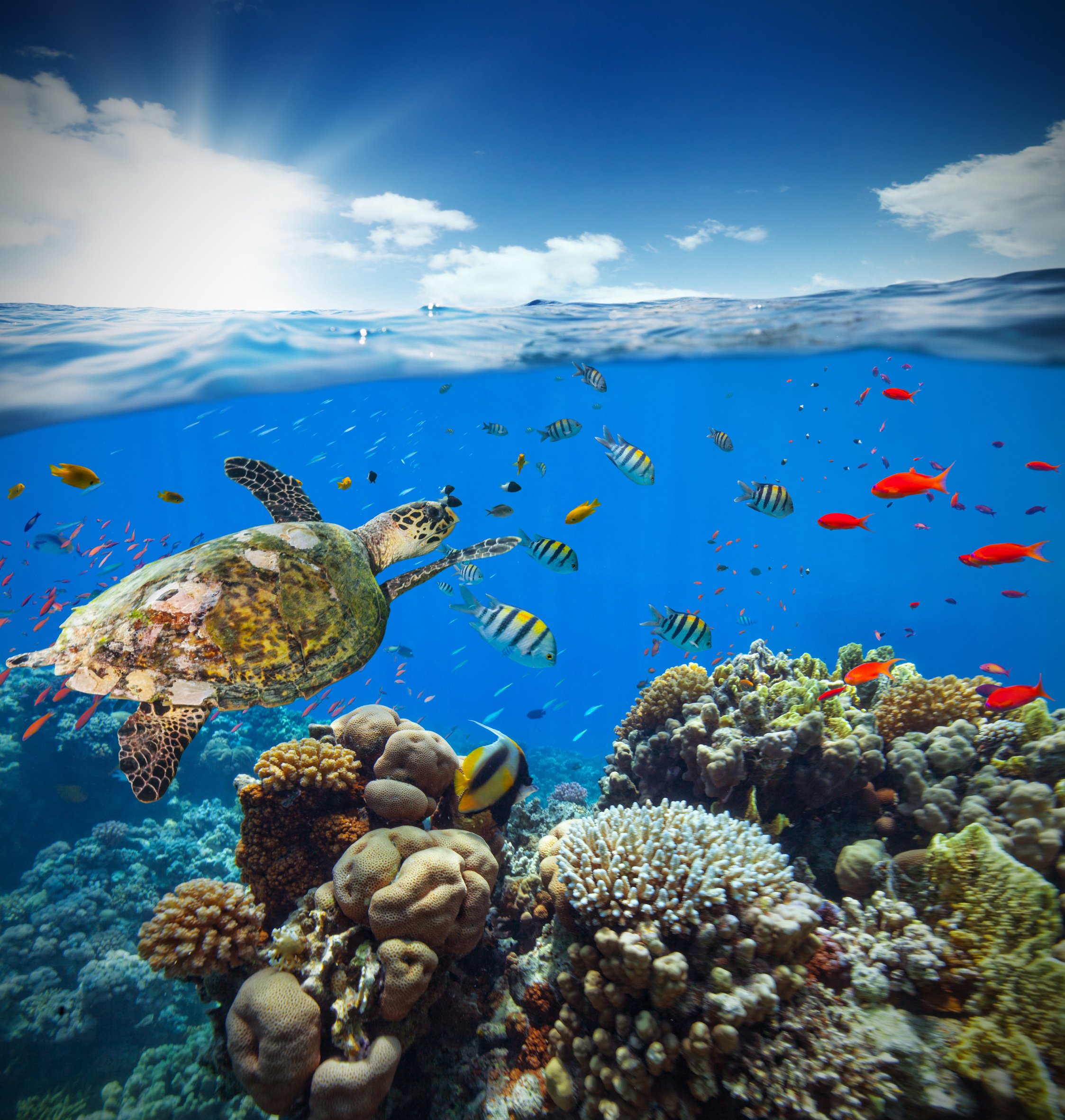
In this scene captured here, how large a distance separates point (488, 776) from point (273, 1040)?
5.93ft

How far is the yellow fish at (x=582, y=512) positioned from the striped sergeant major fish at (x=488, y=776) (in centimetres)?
300

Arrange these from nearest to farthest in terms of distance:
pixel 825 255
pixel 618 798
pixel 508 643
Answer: pixel 508 643, pixel 618 798, pixel 825 255

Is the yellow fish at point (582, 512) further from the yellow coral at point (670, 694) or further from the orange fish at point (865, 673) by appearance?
the orange fish at point (865, 673)

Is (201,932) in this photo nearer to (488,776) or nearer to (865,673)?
(488,776)

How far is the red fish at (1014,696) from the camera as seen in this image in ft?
13.0

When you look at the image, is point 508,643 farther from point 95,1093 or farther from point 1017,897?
point 95,1093

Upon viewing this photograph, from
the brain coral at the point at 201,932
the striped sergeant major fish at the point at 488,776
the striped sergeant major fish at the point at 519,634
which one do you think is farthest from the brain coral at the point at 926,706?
the brain coral at the point at 201,932

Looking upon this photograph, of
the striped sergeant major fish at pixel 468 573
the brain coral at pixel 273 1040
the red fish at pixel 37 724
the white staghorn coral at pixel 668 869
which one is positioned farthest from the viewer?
the striped sergeant major fish at pixel 468 573

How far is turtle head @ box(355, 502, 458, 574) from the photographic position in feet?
15.6

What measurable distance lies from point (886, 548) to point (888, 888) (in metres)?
74.9

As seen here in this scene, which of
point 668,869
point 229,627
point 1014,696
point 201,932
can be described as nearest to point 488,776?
point 668,869

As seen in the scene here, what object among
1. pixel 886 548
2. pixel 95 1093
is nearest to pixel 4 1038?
pixel 95 1093

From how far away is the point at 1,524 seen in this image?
7394 cm

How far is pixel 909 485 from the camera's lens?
4.99m
